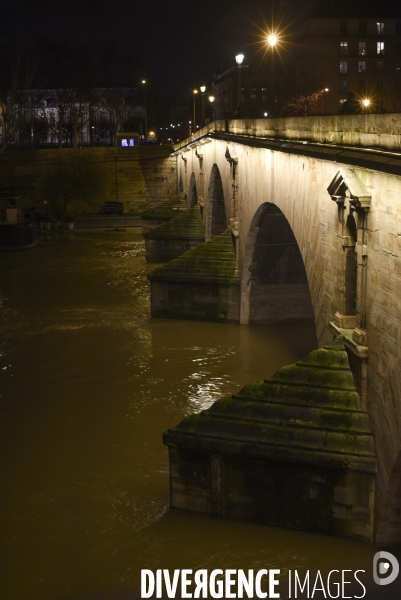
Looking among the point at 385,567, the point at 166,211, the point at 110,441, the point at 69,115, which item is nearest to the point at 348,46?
the point at 166,211

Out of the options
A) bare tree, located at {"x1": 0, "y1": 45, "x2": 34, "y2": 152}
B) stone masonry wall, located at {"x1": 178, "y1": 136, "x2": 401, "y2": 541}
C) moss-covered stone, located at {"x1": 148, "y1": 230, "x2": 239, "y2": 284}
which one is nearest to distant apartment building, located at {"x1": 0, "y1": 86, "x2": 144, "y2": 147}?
bare tree, located at {"x1": 0, "y1": 45, "x2": 34, "y2": 152}

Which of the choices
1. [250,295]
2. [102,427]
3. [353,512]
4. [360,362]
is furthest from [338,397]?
[250,295]

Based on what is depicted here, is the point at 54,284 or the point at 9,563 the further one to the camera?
the point at 54,284

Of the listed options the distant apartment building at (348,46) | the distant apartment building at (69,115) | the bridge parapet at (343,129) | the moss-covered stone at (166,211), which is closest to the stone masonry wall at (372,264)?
the bridge parapet at (343,129)

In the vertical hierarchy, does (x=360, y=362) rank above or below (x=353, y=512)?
above

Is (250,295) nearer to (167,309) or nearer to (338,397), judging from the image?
(167,309)

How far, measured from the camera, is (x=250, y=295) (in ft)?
68.2

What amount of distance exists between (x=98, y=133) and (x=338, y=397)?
78.4 m

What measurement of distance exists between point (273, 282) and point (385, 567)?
1254cm

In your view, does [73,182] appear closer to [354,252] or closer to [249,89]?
[249,89]

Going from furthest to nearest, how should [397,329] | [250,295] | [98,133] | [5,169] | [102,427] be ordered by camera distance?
1. [98,133]
2. [5,169]
3. [250,295]
4. [102,427]
5. [397,329]

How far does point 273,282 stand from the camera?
67.8ft

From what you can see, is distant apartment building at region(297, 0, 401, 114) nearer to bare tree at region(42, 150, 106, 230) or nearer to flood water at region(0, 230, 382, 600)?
bare tree at region(42, 150, 106, 230)

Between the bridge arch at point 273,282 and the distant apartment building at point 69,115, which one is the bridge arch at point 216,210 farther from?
the distant apartment building at point 69,115
